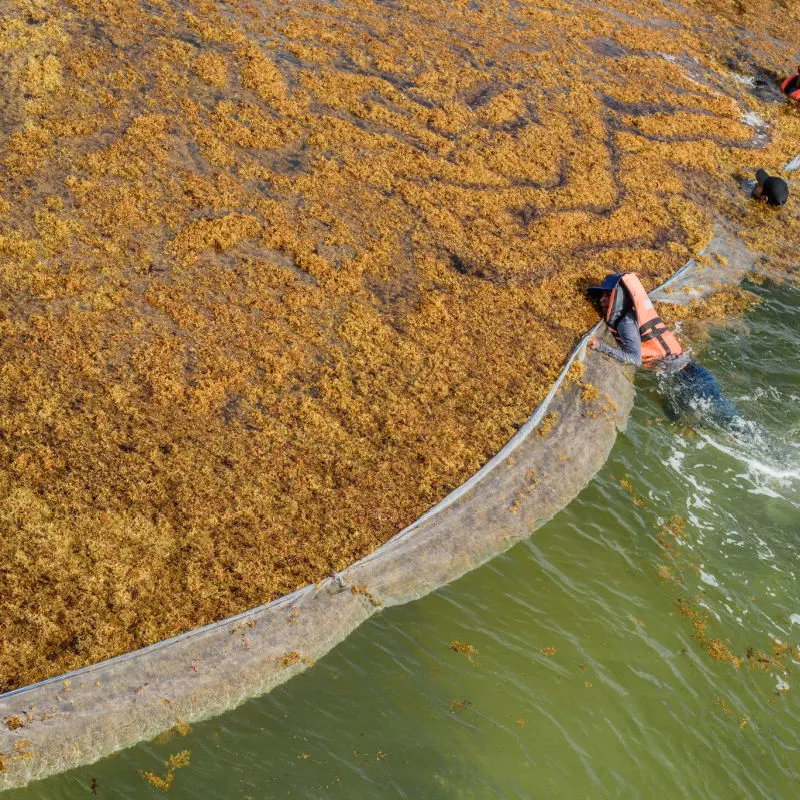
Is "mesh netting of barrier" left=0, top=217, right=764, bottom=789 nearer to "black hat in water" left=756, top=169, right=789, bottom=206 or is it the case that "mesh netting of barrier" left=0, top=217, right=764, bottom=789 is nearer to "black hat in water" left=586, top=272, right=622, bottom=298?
"black hat in water" left=586, top=272, right=622, bottom=298

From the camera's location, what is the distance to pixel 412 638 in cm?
1244

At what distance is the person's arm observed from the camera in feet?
58.8

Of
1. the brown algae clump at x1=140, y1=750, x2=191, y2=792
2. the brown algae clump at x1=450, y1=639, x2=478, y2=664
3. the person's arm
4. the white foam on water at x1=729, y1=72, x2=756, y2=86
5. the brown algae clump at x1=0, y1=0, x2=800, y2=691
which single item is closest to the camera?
the brown algae clump at x1=140, y1=750, x2=191, y2=792

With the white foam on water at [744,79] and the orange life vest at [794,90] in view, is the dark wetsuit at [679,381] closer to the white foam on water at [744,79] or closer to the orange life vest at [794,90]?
the white foam on water at [744,79]

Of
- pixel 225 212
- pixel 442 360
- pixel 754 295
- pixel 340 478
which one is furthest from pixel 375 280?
pixel 754 295

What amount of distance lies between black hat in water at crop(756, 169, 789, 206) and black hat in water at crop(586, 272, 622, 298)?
9.90m

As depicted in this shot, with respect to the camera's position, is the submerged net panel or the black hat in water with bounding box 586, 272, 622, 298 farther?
the black hat in water with bounding box 586, 272, 622, 298

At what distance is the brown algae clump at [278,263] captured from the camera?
12617 mm

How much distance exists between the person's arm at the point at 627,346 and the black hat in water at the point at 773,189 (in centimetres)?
1086

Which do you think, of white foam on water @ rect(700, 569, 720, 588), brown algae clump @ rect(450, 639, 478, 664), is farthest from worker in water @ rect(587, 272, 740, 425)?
brown algae clump @ rect(450, 639, 478, 664)

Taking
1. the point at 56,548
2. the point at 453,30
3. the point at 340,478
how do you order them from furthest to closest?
the point at 453,30
the point at 340,478
the point at 56,548

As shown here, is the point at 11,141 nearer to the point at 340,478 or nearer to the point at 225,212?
the point at 225,212

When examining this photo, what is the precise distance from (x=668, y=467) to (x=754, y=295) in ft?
27.1

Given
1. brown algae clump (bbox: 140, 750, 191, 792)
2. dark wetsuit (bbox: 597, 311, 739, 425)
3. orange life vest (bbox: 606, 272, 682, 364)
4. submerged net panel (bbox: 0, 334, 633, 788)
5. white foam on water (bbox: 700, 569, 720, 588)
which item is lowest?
brown algae clump (bbox: 140, 750, 191, 792)
